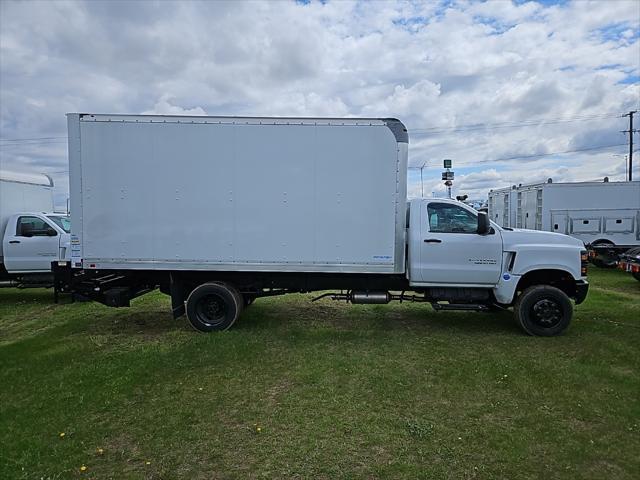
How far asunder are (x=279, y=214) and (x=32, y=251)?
666 cm

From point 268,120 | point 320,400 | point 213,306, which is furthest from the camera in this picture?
point 213,306

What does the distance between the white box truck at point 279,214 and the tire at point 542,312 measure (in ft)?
0.05

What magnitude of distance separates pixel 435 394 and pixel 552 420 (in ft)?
3.72

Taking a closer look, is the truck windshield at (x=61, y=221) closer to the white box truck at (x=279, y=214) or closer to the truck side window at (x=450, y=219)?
the white box truck at (x=279, y=214)

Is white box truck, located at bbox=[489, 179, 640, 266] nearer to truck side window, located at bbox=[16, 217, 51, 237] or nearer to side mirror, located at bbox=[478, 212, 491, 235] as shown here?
side mirror, located at bbox=[478, 212, 491, 235]

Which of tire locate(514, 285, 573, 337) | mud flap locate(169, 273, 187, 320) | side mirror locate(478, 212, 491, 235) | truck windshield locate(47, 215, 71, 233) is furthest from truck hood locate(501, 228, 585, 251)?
truck windshield locate(47, 215, 71, 233)

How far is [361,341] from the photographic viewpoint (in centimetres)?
715

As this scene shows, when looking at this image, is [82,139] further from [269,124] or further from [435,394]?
[435,394]

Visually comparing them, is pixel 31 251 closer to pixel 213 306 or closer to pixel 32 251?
pixel 32 251

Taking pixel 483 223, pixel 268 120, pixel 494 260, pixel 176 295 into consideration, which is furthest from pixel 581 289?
pixel 176 295

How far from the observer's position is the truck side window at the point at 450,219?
747cm

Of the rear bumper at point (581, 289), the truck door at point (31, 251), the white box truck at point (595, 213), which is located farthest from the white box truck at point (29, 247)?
the white box truck at point (595, 213)

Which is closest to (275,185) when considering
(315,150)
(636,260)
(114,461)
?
(315,150)

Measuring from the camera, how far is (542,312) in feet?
24.2
